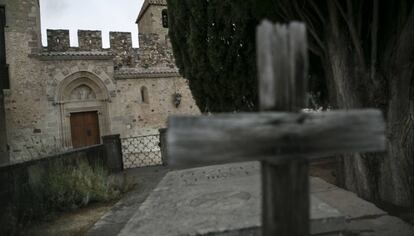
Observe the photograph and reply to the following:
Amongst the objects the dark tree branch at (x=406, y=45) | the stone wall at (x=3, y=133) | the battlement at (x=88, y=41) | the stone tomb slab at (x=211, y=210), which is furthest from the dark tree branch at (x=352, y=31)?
the stone wall at (x=3, y=133)

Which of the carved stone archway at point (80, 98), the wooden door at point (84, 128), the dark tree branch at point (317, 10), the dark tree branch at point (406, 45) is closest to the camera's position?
the dark tree branch at point (406, 45)

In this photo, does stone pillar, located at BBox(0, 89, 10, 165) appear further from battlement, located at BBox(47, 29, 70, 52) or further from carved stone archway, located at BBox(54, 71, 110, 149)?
battlement, located at BBox(47, 29, 70, 52)

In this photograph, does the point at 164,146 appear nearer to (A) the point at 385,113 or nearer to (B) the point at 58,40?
(B) the point at 58,40

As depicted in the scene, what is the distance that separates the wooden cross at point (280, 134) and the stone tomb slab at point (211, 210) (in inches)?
46.3

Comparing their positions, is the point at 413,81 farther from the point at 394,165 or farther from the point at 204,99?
the point at 204,99

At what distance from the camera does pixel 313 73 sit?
25.8ft

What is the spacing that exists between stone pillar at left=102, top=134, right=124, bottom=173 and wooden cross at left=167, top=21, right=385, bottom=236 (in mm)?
10951

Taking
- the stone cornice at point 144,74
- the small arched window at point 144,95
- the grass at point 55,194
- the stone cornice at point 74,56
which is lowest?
the grass at point 55,194

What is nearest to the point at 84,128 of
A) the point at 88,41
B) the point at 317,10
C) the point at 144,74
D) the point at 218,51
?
the point at 144,74

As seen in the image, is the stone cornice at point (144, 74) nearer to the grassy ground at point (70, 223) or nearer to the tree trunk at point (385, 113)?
the grassy ground at point (70, 223)

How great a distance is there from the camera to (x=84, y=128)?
58.6 ft

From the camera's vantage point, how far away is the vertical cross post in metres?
1.48

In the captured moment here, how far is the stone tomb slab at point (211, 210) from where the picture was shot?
2.66 meters

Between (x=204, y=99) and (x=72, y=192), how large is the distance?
3.67 metres
